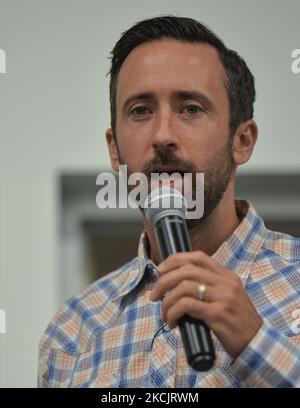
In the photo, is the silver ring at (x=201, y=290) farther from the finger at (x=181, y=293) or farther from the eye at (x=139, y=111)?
the eye at (x=139, y=111)

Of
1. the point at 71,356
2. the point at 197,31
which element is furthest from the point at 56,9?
the point at 71,356

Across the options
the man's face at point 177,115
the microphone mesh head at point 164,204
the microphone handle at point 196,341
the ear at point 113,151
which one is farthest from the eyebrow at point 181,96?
the microphone handle at point 196,341

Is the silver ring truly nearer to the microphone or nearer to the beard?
the microphone

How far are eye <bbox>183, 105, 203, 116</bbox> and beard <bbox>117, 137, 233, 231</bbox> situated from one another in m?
0.07

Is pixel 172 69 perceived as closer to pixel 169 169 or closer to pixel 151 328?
pixel 169 169

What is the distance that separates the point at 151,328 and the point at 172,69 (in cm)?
37

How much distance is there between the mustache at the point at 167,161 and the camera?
106 centimetres

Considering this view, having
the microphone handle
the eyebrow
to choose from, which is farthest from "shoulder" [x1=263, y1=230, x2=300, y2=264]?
the microphone handle

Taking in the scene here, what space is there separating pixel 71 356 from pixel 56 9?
1093mm

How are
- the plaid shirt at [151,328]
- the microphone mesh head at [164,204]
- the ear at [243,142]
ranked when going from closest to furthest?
1. the microphone mesh head at [164,204]
2. the plaid shirt at [151,328]
3. the ear at [243,142]

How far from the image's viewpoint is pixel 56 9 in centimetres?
200

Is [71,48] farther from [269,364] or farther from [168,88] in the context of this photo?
[269,364]

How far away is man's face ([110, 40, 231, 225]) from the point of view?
1087 mm

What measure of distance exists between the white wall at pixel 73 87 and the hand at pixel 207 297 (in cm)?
114
